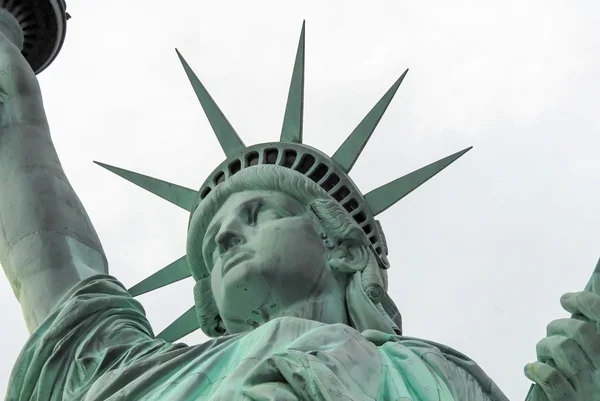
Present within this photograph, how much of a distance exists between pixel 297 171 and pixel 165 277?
3.67 ft

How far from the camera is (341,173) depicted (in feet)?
31.4

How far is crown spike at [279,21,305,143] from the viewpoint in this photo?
32.3 feet

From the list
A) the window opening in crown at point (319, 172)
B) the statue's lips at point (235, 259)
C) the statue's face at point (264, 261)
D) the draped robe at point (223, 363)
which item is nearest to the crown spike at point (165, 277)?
the draped robe at point (223, 363)

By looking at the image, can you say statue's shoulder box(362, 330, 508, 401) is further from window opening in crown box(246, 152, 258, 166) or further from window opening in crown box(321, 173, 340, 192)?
window opening in crown box(246, 152, 258, 166)

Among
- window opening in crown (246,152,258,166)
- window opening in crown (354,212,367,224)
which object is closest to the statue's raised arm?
window opening in crown (246,152,258,166)

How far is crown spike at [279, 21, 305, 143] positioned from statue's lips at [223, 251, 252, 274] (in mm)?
1410

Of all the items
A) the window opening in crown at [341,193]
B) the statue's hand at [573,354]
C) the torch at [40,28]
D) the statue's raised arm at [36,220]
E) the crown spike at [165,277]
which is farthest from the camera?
the torch at [40,28]

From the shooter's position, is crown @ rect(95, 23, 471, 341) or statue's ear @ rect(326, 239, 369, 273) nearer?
statue's ear @ rect(326, 239, 369, 273)

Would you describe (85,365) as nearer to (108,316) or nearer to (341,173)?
(108,316)

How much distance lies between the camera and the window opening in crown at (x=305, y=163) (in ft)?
31.2

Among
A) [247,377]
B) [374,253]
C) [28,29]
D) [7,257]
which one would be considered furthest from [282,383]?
[28,29]

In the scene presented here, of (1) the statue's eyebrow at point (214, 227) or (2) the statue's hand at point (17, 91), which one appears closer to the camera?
(1) the statue's eyebrow at point (214, 227)

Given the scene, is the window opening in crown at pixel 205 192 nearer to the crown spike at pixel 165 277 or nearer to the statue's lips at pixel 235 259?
the crown spike at pixel 165 277

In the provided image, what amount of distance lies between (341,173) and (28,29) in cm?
314
